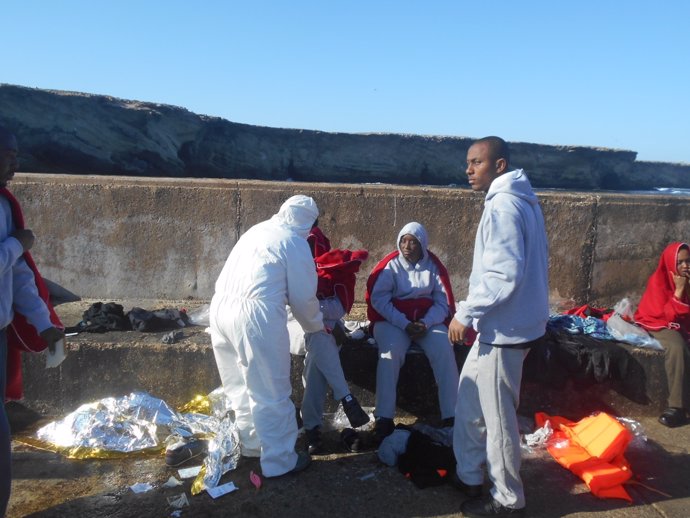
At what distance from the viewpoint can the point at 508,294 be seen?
266 centimetres

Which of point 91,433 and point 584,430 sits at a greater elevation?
point 584,430

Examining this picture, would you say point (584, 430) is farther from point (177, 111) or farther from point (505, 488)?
point (177, 111)

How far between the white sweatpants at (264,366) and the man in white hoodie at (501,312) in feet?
3.16

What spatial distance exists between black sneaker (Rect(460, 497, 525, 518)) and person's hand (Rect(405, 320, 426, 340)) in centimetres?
125

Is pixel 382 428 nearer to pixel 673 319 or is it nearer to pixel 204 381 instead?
pixel 204 381

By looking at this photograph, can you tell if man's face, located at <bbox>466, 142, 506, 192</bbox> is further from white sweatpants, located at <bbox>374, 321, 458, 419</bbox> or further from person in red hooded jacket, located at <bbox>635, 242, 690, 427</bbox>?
person in red hooded jacket, located at <bbox>635, 242, 690, 427</bbox>

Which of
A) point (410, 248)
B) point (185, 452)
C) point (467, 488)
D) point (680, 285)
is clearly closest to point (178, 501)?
point (185, 452)

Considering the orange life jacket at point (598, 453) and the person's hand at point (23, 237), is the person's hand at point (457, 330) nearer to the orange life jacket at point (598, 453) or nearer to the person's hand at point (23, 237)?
the orange life jacket at point (598, 453)

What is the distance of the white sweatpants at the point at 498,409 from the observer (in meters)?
2.81

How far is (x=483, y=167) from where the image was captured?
2.93m

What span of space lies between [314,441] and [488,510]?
1215mm

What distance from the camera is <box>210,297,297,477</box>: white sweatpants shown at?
3.18m

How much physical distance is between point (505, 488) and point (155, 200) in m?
3.80

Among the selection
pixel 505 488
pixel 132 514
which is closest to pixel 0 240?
pixel 132 514
